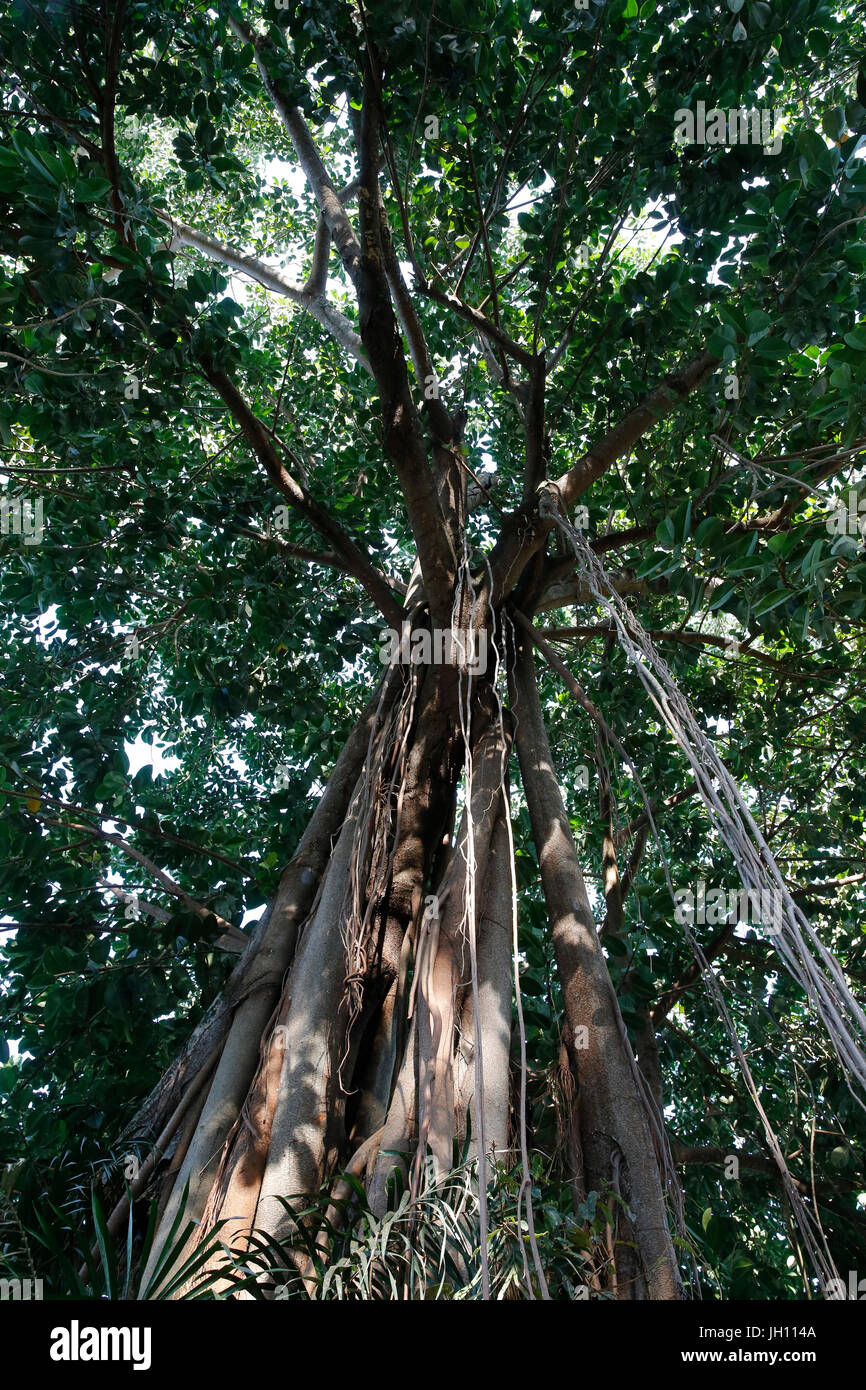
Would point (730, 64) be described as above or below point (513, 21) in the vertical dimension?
below

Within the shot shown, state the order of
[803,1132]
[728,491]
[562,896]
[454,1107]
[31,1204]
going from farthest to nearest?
[803,1132]
[728,491]
[562,896]
[454,1107]
[31,1204]

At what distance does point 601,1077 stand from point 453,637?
120 centimetres

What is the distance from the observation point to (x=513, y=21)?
2693 mm

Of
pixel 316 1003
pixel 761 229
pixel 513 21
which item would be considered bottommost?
pixel 316 1003

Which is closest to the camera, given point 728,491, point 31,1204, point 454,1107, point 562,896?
point 31,1204

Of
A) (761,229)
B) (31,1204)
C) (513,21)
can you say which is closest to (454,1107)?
(31,1204)

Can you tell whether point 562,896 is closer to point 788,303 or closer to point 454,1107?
point 454,1107

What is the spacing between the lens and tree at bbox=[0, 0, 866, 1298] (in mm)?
2004

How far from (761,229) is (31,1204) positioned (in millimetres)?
2776
